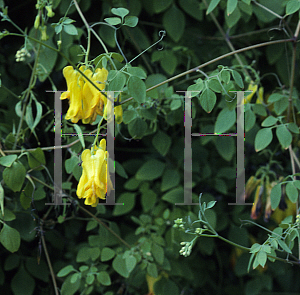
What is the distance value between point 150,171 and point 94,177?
0.43 metres

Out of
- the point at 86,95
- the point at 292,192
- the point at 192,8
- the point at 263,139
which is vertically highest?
the point at 192,8

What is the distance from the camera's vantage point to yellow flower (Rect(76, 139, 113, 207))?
23.8 inches

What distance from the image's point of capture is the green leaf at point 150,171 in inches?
39.8

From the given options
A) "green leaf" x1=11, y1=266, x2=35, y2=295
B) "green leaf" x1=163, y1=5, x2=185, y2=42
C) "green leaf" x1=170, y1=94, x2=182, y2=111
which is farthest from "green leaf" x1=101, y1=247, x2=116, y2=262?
"green leaf" x1=163, y1=5, x2=185, y2=42

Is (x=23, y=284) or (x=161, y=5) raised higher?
(x=161, y=5)

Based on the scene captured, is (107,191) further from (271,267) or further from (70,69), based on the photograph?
(271,267)

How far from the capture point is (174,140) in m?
1.13

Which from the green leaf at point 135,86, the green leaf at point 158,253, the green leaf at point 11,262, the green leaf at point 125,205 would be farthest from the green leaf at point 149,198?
the green leaf at point 135,86

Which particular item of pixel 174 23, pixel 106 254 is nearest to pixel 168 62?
pixel 174 23

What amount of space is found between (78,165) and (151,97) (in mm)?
227

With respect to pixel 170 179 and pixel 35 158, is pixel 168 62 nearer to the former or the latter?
pixel 170 179

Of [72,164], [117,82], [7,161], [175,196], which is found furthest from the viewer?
[175,196]

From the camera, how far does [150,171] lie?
→ 102 centimetres

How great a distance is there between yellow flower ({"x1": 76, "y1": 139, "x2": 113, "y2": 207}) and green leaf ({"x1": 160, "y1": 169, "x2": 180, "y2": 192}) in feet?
1.27
